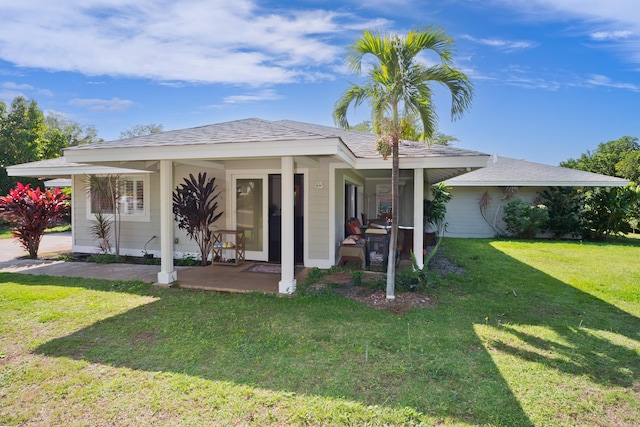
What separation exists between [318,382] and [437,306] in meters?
3.02

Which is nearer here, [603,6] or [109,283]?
[109,283]

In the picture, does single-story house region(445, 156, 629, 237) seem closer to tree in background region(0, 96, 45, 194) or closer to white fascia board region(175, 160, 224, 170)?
white fascia board region(175, 160, 224, 170)

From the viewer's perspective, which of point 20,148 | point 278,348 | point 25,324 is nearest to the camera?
point 278,348

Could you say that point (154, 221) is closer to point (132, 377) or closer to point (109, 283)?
point (109, 283)

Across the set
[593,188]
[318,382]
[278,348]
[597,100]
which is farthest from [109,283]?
[597,100]

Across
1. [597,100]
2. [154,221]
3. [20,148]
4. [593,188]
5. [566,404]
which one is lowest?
[566,404]

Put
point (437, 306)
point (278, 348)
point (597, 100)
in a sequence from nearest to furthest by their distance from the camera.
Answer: point (278, 348) → point (437, 306) → point (597, 100)

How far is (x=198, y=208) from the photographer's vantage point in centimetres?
803

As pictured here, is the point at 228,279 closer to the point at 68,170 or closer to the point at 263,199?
the point at 263,199

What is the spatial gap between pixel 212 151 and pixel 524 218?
13.1 metres

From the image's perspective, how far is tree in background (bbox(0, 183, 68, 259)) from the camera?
29.5 ft

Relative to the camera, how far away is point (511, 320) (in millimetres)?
4895

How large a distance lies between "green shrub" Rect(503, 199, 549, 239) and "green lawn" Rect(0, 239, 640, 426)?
799 centimetres

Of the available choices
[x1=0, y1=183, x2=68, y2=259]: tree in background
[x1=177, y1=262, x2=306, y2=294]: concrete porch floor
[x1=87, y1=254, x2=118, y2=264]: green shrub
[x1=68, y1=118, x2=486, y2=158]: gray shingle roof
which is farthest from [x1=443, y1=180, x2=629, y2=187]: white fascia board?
[x1=0, y1=183, x2=68, y2=259]: tree in background
